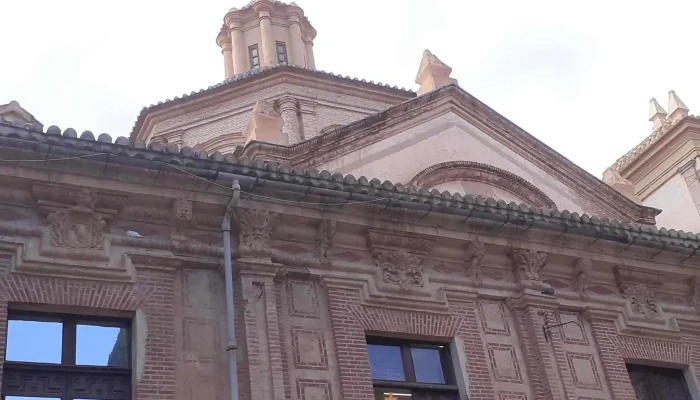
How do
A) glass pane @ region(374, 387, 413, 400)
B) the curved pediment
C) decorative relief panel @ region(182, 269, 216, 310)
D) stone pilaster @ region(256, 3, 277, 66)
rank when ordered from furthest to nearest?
1. stone pilaster @ region(256, 3, 277, 66)
2. the curved pediment
3. glass pane @ region(374, 387, 413, 400)
4. decorative relief panel @ region(182, 269, 216, 310)

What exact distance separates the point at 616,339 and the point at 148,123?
1540cm

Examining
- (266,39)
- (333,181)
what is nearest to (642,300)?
(333,181)

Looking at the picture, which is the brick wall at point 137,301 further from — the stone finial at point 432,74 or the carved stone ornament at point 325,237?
the stone finial at point 432,74

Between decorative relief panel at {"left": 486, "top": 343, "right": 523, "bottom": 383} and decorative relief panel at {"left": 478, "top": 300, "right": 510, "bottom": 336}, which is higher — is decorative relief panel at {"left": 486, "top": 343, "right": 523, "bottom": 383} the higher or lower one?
the lower one

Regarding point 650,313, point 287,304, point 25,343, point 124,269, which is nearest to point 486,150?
point 650,313

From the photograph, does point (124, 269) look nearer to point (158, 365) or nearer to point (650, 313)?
point (158, 365)

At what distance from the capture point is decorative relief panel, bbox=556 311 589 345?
1074 centimetres

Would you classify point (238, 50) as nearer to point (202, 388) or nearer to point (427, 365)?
point (427, 365)

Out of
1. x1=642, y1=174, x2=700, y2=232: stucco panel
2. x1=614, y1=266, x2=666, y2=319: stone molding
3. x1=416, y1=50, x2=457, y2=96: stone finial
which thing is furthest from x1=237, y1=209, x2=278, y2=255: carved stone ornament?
x1=642, y1=174, x2=700, y2=232: stucco panel

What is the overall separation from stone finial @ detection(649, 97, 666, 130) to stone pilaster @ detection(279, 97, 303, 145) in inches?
369

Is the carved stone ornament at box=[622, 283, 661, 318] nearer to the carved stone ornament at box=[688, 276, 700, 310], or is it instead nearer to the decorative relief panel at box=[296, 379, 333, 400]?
the carved stone ornament at box=[688, 276, 700, 310]

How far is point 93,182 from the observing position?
8.74 m

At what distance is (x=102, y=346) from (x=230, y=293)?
131 cm

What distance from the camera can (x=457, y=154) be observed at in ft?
54.4
